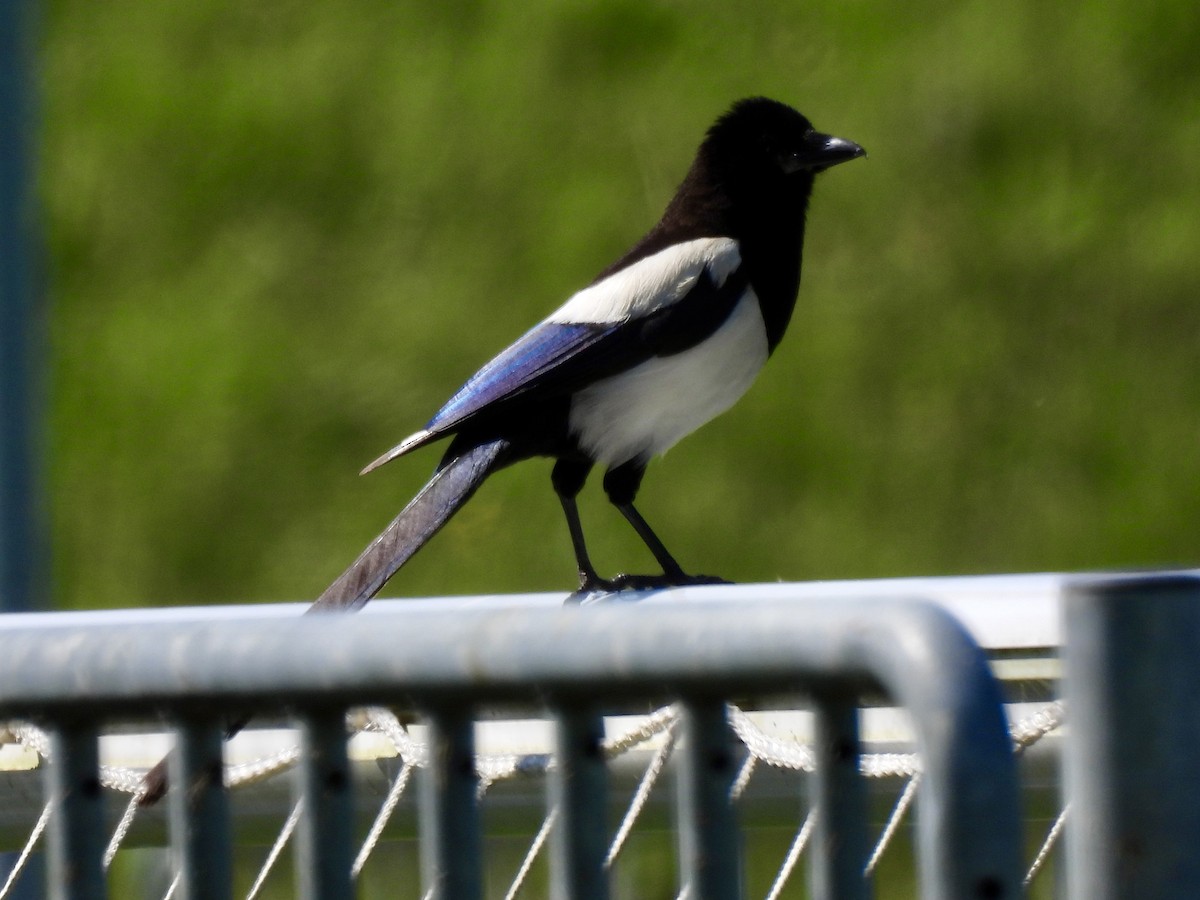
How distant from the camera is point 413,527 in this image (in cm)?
291

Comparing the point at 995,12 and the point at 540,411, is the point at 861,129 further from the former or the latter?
the point at 540,411

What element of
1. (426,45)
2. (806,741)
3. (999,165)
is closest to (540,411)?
(806,741)

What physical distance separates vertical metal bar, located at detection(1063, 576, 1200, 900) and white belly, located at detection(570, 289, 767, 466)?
2468 millimetres

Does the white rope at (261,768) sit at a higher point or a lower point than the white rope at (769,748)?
lower

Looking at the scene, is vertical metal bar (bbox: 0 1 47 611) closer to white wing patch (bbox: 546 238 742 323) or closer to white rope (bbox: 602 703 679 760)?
white wing patch (bbox: 546 238 742 323)

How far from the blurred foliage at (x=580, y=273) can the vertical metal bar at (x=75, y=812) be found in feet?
12.3

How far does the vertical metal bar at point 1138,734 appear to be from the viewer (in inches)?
29.0

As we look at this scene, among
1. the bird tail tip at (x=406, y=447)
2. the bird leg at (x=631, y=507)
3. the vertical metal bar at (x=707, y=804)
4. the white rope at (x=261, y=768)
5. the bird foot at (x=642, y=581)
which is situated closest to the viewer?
the vertical metal bar at (x=707, y=804)

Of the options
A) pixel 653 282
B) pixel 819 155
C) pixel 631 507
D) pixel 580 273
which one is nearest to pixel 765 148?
pixel 819 155

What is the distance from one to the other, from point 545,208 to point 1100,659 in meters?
4.30

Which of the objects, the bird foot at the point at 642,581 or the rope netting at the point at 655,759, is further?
the bird foot at the point at 642,581

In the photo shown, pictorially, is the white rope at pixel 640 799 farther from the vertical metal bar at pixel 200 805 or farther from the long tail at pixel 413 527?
the long tail at pixel 413 527

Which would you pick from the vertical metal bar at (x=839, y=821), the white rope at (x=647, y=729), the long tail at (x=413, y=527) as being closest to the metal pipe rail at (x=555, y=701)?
the vertical metal bar at (x=839, y=821)

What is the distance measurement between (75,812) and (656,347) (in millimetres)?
2307
